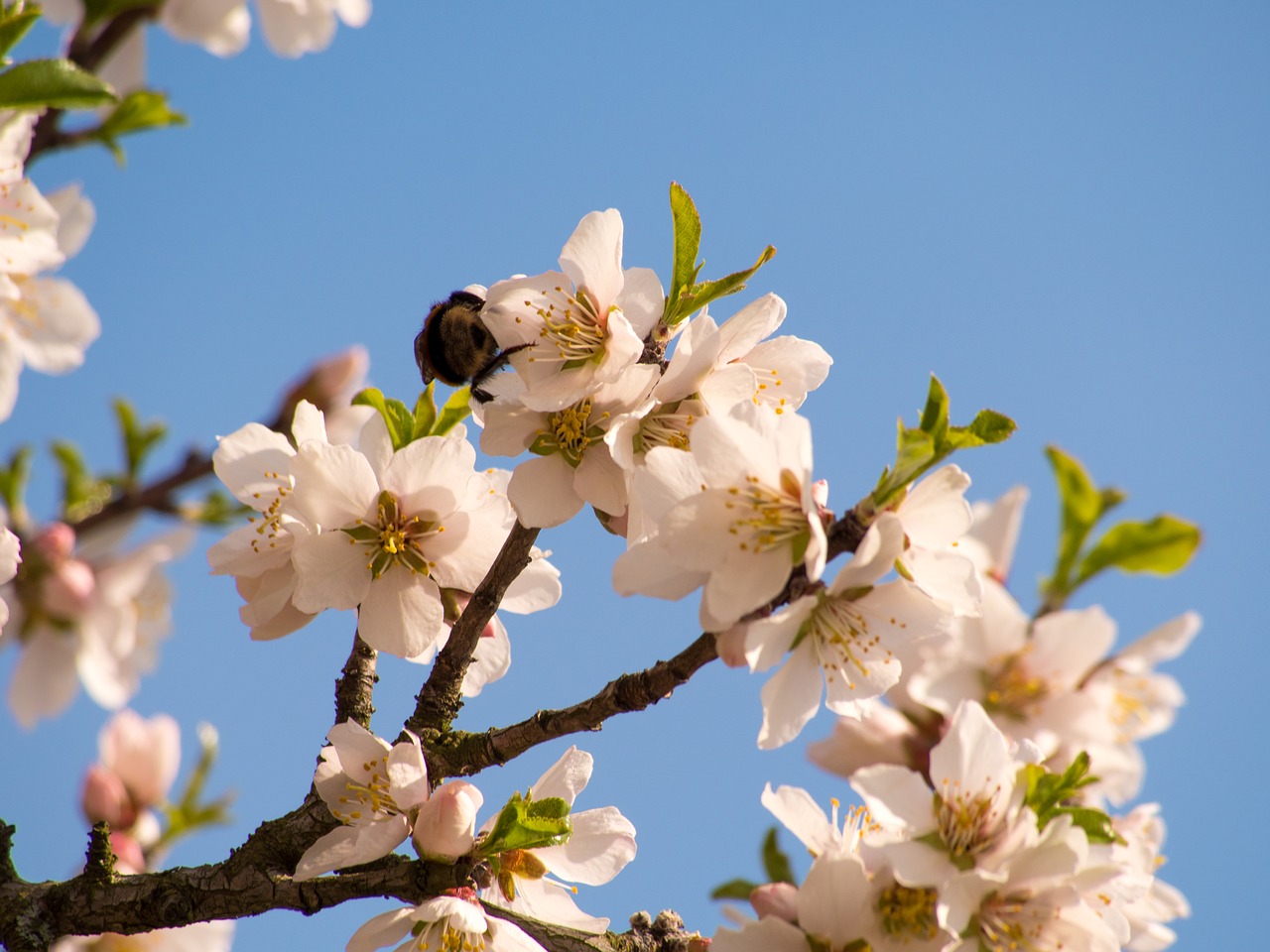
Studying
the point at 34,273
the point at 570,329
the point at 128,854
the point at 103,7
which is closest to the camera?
the point at 570,329

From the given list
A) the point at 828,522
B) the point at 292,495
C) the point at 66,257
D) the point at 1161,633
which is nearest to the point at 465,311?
the point at 292,495

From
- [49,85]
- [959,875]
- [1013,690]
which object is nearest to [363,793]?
[959,875]

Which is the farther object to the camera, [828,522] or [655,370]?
[655,370]

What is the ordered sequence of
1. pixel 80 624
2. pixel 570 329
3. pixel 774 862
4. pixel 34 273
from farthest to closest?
1. pixel 80 624
2. pixel 34 273
3. pixel 774 862
4. pixel 570 329

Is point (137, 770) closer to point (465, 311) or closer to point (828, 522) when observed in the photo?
point (465, 311)

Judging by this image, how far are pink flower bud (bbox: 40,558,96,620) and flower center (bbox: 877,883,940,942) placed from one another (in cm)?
282

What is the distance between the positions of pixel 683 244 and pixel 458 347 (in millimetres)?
413

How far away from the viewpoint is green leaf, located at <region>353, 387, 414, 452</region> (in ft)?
5.42

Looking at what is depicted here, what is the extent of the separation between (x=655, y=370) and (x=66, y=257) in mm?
1667

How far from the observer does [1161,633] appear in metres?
2.59

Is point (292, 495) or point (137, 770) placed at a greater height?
point (137, 770)

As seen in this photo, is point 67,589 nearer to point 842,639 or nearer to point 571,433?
point 571,433

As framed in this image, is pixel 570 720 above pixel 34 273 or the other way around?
the other way around

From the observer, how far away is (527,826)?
53.4 inches
